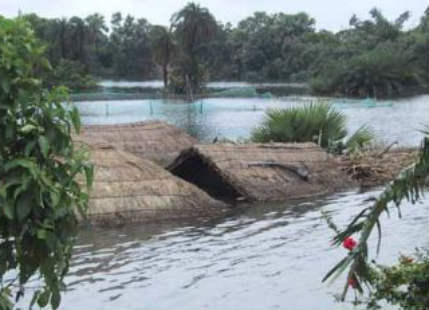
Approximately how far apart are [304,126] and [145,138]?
135 inches

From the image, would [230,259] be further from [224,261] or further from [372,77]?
[372,77]

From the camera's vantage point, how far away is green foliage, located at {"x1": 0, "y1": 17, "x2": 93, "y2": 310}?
3465mm

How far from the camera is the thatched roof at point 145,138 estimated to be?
14.8 m

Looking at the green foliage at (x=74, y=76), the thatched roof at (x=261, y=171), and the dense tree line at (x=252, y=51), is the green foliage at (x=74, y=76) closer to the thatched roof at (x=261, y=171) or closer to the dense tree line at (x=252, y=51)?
the dense tree line at (x=252, y=51)

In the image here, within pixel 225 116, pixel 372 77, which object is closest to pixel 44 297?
pixel 225 116

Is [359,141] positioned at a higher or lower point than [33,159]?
lower

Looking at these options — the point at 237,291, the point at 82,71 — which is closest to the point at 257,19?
the point at 82,71

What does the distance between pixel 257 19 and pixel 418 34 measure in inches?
1778

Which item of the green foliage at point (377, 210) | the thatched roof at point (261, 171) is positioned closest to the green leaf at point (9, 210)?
the green foliage at point (377, 210)

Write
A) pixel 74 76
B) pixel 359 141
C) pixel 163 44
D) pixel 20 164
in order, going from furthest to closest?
1. pixel 74 76
2. pixel 163 44
3. pixel 359 141
4. pixel 20 164

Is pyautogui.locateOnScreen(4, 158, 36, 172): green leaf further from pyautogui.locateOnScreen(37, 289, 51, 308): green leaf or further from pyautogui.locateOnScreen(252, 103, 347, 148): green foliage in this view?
pyautogui.locateOnScreen(252, 103, 347, 148): green foliage

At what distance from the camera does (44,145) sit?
3.48 meters

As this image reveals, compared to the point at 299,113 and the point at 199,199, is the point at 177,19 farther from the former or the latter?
the point at 199,199

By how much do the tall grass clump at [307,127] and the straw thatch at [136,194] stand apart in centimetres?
506
